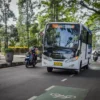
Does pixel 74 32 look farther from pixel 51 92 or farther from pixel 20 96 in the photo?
pixel 20 96

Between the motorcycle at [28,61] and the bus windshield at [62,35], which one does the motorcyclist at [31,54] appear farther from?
the bus windshield at [62,35]

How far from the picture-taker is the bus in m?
15.8

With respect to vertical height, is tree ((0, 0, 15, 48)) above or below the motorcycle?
above

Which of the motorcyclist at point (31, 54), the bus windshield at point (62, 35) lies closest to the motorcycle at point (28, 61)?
the motorcyclist at point (31, 54)

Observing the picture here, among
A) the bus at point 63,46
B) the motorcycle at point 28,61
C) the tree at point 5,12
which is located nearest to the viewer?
the bus at point 63,46

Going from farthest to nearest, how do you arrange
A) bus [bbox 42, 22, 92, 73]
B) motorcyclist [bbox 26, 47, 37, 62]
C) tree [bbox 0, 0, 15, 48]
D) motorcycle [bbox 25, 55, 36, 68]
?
tree [bbox 0, 0, 15, 48], motorcyclist [bbox 26, 47, 37, 62], motorcycle [bbox 25, 55, 36, 68], bus [bbox 42, 22, 92, 73]

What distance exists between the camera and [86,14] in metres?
24.8

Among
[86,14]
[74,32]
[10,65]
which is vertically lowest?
[10,65]

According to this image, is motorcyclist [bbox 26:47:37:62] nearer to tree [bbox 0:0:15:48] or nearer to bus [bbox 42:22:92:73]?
bus [bbox 42:22:92:73]

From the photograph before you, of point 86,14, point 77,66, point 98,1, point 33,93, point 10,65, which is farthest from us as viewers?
point 86,14

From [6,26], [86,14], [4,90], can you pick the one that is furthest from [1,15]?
[4,90]

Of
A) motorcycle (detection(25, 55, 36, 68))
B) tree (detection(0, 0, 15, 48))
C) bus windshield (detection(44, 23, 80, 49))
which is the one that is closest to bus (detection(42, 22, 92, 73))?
bus windshield (detection(44, 23, 80, 49))

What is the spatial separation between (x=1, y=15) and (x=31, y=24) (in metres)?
21.9

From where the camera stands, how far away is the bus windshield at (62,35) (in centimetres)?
1590
